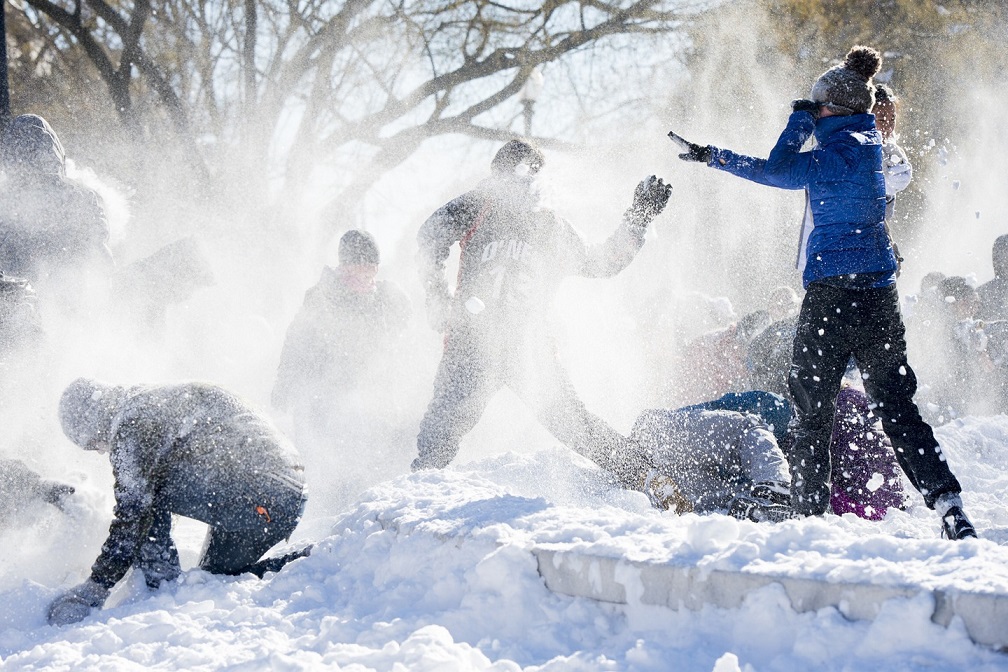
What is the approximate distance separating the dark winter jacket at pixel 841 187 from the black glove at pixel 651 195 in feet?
3.41

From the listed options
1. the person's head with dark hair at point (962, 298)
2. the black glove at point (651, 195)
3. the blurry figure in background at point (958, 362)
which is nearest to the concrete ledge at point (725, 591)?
the black glove at point (651, 195)

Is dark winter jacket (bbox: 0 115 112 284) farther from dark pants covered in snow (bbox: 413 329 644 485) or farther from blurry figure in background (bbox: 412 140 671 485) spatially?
dark pants covered in snow (bbox: 413 329 644 485)

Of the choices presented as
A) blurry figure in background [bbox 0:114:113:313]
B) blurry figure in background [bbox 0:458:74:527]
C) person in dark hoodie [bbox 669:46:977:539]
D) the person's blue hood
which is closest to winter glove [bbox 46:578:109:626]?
blurry figure in background [bbox 0:458:74:527]

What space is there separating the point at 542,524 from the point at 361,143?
1077cm

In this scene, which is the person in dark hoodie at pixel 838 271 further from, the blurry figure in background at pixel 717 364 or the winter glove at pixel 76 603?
the blurry figure in background at pixel 717 364

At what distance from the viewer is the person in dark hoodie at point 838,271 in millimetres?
3123

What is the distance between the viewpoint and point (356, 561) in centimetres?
318

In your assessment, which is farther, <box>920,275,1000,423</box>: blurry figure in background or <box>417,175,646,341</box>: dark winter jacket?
<box>920,275,1000,423</box>: blurry figure in background

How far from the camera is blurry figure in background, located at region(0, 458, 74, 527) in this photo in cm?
379

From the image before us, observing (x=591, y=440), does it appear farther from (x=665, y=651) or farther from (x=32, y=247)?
(x=32, y=247)

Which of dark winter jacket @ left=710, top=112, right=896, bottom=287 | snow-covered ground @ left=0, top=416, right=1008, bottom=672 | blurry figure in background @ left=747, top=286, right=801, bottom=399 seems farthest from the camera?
blurry figure in background @ left=747, top=286, right=801, bottom=399

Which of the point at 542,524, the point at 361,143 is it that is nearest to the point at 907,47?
the point at 361,143

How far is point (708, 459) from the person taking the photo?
3855mm

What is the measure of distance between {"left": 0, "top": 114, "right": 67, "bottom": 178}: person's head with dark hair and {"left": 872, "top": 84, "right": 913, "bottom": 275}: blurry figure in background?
487 cm
